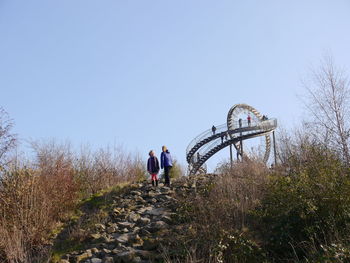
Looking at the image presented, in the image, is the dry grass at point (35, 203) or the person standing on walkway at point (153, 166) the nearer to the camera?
the dry grass at point (35, 203)

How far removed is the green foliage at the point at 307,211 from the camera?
346 inches

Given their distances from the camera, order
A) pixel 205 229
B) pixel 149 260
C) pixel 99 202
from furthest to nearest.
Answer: pixel 99 202, pixel 205 229, pixel 149 260

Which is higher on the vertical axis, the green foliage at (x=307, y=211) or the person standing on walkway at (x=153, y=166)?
the person standing on walkway at (x=153, y=166)

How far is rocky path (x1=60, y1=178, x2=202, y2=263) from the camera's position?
935 cm

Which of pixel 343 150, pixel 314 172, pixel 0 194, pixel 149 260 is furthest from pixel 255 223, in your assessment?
pixel 0 194

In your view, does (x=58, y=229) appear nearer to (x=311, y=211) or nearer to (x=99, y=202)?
(x=99, y=202)

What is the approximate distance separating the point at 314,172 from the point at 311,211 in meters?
1.45

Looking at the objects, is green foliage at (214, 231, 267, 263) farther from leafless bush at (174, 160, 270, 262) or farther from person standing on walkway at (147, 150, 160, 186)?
person standing on walkway at (147, 150, 160, 186)

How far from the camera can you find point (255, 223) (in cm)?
1002

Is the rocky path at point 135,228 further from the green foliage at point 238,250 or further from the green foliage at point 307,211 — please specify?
the green foliage at point 307,211

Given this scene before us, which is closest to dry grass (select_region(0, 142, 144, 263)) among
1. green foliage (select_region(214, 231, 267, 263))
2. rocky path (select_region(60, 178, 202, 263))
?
rocky path (select_region(60, 178, 202, 263))

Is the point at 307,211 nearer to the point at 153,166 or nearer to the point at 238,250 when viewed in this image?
the point at 238,250

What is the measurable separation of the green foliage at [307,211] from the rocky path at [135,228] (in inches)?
104

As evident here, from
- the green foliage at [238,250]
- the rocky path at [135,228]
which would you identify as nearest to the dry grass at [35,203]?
the rocky path at [135,228]
